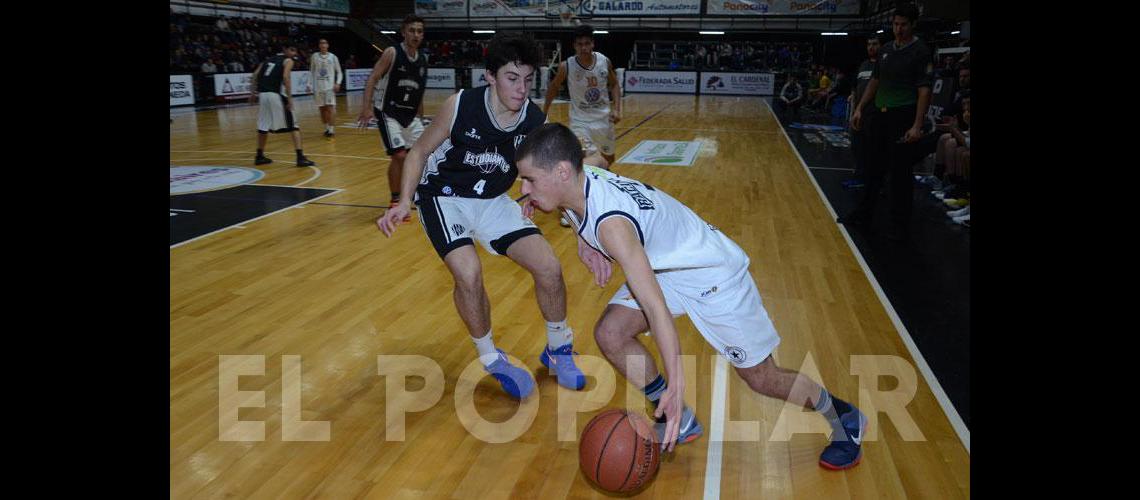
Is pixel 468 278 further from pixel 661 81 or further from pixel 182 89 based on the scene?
pixel 661 81

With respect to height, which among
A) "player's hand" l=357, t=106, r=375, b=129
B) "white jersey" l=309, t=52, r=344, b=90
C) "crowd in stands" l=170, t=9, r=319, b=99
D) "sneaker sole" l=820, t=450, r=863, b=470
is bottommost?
"sneaker sole" l=820, t=450, r=863, b=470

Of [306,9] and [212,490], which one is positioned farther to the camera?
[306,9]

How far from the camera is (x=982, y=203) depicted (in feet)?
7.70

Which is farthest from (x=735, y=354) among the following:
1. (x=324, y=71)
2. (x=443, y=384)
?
(x=324, y=71)

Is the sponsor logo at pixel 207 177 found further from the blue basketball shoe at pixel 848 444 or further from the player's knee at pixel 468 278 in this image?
the blue basketball shoe at pixel 848 444

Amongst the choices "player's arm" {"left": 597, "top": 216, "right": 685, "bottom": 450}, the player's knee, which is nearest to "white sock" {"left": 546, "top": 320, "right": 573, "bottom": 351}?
the player's knee

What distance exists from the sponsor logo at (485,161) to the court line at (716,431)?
1.53 metres

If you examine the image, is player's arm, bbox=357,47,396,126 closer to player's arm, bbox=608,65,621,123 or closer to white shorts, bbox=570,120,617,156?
white shorts, bbox=570,120,617,156

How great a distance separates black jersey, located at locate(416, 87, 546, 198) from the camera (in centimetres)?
333

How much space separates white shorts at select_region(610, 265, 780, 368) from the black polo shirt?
4262 millimetres

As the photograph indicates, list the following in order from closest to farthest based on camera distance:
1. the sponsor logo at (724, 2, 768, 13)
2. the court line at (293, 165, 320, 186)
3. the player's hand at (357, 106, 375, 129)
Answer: the player's hand at (357, 106, 375, 129) → the court line at (293, 165, 320, 186) → the sponsor logo at (724, 2, 768, 13)
